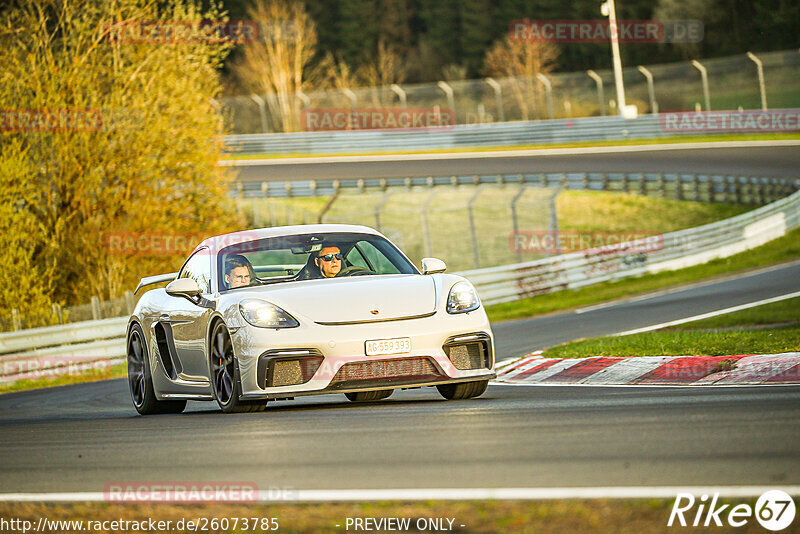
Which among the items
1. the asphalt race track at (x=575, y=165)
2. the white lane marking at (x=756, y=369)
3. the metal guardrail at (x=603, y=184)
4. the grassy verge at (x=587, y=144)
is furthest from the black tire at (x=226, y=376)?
the grassy verge at (x=587, y=144)

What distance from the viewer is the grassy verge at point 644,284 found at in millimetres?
25500

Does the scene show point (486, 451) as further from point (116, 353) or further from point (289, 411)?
point (116, 353)

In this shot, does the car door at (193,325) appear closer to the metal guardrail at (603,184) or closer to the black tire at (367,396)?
the black tire at (367,396)

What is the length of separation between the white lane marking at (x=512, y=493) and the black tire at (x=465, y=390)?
4218 millimetres

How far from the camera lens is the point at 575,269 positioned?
92.2 feet

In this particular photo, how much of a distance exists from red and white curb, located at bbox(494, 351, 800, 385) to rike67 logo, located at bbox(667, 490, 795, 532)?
4.88 m

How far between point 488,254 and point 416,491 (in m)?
27.9

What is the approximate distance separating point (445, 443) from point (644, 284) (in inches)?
846

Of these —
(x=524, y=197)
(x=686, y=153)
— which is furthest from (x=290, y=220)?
(x=686, y=153)

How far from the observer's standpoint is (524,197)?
37562 millimetres

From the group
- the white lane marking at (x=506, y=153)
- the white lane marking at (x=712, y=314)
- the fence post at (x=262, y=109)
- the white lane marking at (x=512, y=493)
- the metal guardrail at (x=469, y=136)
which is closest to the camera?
the white lane marking at (x=512, y=493)

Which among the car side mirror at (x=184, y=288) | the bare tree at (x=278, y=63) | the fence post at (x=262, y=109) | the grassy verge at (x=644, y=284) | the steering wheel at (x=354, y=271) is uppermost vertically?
the bare tree at (x=278, y=63)

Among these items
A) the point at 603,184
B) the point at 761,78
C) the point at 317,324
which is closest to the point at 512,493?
the point at 317,324

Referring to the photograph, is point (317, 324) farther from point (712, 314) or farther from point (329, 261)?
point (712, 314)
